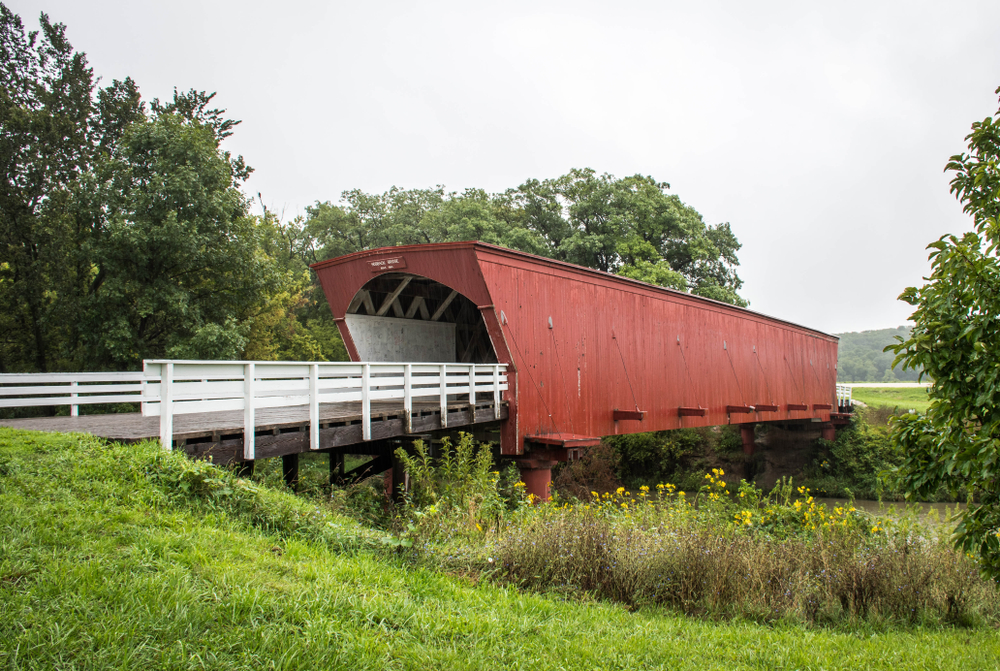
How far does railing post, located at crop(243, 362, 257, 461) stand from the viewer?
684 centimetres

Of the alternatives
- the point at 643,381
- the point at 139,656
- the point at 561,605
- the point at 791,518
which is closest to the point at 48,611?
the point at 139,656

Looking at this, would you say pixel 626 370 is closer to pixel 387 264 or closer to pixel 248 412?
pixel 387 264

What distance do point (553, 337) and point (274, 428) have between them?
6365mm

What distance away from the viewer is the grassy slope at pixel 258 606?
3254 millimetres

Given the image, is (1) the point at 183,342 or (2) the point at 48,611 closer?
(2) the point at 48,611

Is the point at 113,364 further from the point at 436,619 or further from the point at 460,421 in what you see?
the point at 436,619

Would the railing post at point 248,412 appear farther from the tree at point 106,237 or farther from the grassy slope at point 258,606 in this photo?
the tree at point 106,237

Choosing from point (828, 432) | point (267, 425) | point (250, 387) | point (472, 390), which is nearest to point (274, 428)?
point (267, 425)

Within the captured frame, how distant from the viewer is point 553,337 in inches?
489

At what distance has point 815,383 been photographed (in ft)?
84.5

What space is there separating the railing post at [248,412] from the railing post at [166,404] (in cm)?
83

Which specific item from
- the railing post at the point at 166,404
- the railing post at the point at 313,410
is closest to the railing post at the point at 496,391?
the railing post at the point at 313,410

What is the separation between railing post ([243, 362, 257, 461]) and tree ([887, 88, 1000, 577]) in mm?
6092

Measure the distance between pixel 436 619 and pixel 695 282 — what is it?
32.3m
